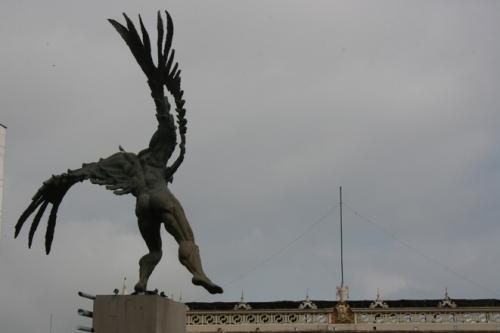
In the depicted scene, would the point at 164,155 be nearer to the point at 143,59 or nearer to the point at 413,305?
the point at 143,59

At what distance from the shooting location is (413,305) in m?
60.1

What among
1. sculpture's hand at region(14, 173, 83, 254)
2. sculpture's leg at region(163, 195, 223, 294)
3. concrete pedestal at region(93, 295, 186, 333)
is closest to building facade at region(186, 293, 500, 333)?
sculpture's hand at region(14, 173, 83, 254)

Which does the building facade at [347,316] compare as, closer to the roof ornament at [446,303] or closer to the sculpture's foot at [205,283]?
the roof ornament at [446,303]

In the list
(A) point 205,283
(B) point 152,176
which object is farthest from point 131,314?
(B) point 152,176

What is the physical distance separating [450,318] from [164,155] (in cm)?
4635

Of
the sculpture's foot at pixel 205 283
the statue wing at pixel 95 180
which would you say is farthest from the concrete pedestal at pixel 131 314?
the statue wing at pixel 95 180

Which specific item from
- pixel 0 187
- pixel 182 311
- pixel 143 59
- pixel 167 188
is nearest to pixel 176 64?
pixel 143 59

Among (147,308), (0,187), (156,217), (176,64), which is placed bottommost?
(147,308)

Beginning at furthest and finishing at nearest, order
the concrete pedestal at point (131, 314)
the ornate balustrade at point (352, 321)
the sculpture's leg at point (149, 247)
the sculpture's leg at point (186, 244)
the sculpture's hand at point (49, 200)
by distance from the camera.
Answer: the ornate balustrade at point (352, 321) → the sculpture's hand at point (49, 200) → the sculpture's leg at point (149, 247) → the sculpture's leg at point (186, 244) → the concrete pedestal at point (131, 314)

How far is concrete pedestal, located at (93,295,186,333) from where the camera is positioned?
45.5ft

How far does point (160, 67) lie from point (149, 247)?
2403 millimetres

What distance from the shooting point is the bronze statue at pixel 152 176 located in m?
14.7

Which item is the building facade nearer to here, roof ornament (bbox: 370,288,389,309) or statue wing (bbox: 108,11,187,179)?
roof ornament (bbox: 370,288,389,309)

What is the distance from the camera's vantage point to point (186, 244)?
47.8 ft
